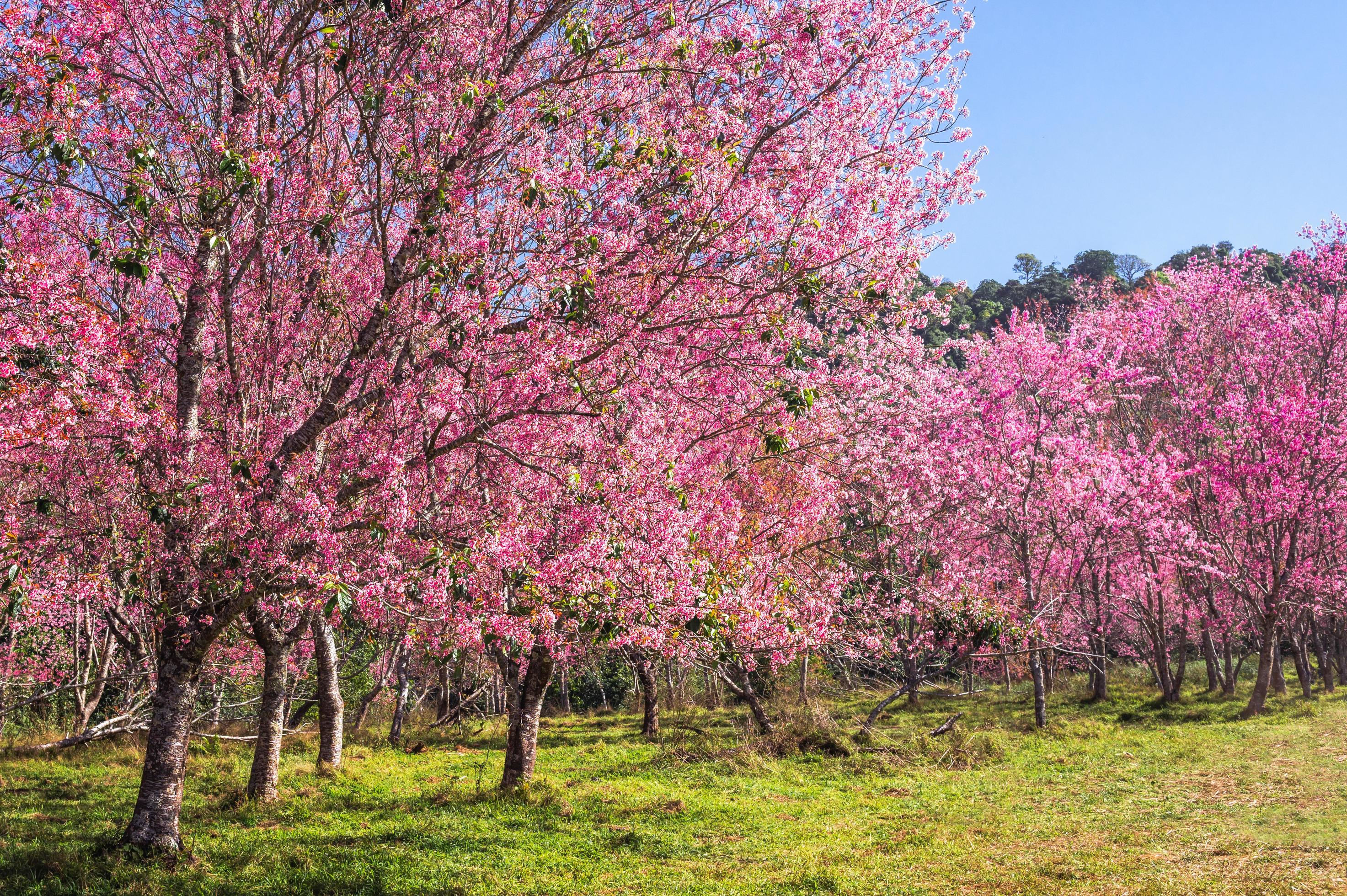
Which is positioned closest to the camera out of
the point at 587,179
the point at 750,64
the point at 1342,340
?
the point at 587,179

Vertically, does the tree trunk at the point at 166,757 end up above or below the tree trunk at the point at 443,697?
above

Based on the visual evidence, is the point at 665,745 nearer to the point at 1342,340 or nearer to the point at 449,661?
the point at 449,661

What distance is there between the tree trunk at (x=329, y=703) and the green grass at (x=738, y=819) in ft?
1.95

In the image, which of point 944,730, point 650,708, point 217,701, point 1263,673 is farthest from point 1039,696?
point 217,701

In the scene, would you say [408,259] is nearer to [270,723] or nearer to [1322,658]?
[270,723]

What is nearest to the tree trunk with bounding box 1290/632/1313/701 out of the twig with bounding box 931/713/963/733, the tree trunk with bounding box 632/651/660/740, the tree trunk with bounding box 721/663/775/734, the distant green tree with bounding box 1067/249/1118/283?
the twig with bounding box 931/713/963/733

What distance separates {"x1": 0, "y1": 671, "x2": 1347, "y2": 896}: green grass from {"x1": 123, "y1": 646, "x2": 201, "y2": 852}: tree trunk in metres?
0.36

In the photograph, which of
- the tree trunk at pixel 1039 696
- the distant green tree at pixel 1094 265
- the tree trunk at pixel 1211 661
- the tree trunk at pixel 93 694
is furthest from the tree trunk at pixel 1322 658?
the distant green tree at pixel 1094 265

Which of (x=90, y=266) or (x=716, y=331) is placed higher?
(x=90, y=266)

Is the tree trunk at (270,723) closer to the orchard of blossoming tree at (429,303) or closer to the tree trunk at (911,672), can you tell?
the orchard of blossoming tree at (429,303)

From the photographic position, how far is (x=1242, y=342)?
1134 inches

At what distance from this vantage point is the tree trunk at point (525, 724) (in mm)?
14711

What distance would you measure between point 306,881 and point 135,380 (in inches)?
228

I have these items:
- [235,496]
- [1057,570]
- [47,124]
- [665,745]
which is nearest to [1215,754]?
[665,745]
